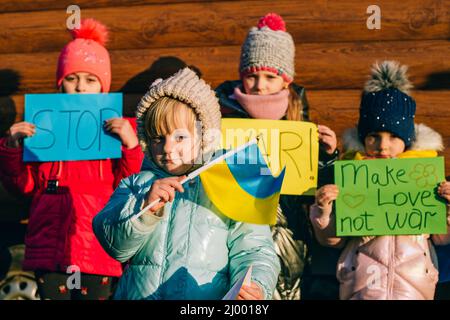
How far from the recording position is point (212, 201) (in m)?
5.18

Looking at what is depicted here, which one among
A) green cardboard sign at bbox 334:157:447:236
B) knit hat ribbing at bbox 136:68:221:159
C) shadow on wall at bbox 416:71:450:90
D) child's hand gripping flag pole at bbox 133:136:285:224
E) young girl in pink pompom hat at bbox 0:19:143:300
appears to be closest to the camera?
child's hand gripping flag pole at bbox 133:136:285:224

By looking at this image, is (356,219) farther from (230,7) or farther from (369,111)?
(230,7)

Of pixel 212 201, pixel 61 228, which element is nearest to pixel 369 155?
pixel 212 201

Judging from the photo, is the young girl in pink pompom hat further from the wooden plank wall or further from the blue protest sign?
the wooden plank wall

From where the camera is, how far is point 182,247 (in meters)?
5.10

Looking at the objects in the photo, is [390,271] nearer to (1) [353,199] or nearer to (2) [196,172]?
(1) [353,199]

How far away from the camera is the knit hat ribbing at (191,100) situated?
527cm

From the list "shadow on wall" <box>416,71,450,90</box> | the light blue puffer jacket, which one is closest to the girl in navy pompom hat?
"shadow on wall" <box>416,71,450,90</box>

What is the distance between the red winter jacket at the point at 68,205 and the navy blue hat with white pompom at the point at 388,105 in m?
1.44

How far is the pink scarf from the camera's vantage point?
6.53 metres

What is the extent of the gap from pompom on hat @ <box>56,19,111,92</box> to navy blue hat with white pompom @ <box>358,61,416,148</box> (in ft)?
5.87

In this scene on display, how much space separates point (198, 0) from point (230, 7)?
0.26 meters

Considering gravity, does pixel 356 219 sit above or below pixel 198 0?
below
